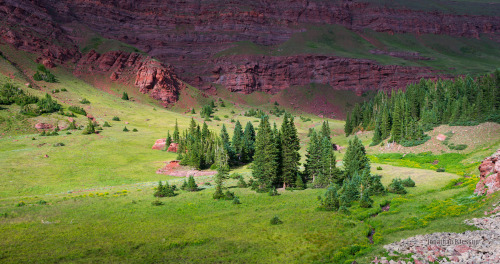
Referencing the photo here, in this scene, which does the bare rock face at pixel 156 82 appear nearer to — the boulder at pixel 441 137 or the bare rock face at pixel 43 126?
the bare rock face at pixel 43 126

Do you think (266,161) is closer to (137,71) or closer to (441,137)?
(441,137)

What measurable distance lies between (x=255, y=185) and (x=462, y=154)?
48.3 metres

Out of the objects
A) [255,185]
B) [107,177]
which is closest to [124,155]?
[107,177]

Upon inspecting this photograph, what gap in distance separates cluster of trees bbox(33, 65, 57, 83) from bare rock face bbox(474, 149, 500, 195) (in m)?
152

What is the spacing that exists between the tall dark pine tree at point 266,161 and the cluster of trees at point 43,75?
121 meters

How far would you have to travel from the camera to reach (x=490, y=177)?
93.8ft

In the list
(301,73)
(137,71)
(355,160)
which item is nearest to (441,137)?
(355,160)

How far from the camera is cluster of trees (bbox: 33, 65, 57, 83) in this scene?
4887 inches

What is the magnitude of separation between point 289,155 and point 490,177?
26763mm

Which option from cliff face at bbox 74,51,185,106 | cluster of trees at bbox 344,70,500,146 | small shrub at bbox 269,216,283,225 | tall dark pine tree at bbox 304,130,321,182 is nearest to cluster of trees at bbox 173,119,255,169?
tall dark pine tree at bbox 304,130,321,182

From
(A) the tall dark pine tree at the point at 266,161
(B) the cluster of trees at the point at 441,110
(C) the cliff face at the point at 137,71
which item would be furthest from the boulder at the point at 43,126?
(B) the cluster of trees at the point at 441,110

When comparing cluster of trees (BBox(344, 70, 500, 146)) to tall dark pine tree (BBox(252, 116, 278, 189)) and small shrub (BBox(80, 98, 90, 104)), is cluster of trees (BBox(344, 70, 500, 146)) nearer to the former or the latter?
tall dark pine tree (BBox(252, 116, 278, 189))

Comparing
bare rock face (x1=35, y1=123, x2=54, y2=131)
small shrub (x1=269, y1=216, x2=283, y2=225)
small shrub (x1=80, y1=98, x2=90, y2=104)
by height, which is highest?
small shrub (x1=80, y1=98, x2=90, y2=104)

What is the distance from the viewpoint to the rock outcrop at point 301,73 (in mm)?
183125
